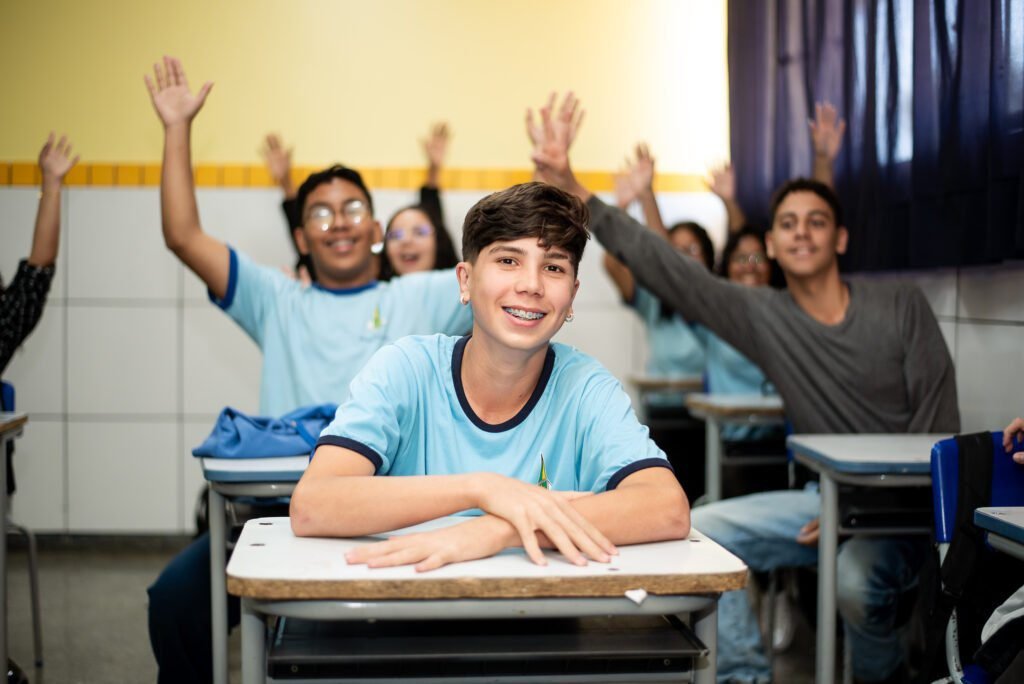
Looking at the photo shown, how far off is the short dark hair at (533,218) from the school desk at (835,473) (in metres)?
0.94

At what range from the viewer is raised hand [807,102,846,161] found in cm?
365

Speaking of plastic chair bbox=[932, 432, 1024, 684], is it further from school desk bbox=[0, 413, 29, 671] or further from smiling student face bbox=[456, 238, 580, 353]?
school desk bbox=[0, 413, 29, 671]

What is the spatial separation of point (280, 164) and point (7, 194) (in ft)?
4.18

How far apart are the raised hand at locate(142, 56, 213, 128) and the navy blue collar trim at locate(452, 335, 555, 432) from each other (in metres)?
1.41

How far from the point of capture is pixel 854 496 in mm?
2480

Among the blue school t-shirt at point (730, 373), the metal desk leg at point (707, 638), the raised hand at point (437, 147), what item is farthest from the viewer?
the raised hand at point (437, 147)

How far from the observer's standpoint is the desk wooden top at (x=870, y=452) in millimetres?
2244

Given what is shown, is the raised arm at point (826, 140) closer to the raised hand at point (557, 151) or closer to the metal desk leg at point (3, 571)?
the raised hand at point (557, 151)

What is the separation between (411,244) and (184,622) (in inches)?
66.2

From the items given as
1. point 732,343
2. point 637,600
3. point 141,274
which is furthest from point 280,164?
point 637,600

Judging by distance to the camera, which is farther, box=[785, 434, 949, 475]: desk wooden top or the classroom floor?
the classroom floor

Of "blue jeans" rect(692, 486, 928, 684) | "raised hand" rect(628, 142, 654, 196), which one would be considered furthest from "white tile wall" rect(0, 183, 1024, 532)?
"blue jeans" rect(692, 486, 928, 684)

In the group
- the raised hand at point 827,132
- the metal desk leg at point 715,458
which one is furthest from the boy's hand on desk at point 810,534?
the raised hand at point 827,132

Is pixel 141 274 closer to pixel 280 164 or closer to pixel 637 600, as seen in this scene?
pixel 280 164
